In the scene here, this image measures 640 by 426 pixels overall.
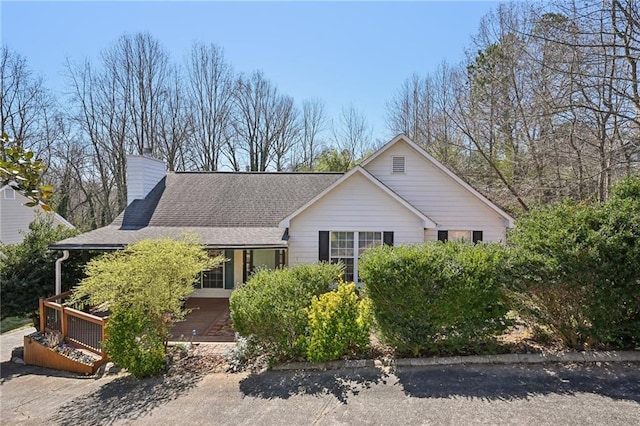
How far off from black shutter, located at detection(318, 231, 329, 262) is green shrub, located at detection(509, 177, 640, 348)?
21.4ft

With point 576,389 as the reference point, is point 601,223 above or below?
above

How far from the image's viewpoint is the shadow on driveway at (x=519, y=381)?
17.2ft

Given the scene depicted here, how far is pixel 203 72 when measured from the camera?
3184cm

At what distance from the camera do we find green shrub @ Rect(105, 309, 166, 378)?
712 centimetres

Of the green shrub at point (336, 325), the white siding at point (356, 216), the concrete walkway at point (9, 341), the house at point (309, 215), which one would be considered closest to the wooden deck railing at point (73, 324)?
the house at point (309, 215)

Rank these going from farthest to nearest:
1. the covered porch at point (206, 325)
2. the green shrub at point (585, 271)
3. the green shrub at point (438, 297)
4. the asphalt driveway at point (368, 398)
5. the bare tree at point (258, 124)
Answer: the bare tree at point (258, 124)
the covered porch at point (206, 325)
the green shrub at point (438, 297)
the green shrub at point (585, 271)
the asphalt driveway at point (368, 398)

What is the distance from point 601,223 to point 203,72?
107ft

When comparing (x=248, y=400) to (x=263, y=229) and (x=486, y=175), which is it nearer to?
(x=263, y=229)

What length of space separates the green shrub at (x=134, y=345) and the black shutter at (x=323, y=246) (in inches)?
233

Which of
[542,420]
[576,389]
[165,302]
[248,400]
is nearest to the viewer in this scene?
[542,420]

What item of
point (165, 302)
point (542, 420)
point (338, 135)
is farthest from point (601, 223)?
point (338, 135)

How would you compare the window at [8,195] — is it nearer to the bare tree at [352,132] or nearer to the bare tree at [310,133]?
the bare tree at [310,133]

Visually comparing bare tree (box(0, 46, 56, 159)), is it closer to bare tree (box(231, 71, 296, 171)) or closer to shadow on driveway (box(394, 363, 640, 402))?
bare tree (box(231, 71, 296, 171))

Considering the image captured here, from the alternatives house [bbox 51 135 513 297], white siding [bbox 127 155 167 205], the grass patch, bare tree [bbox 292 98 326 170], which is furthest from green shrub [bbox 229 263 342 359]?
bare tree [bbox 292 98 326 170]
